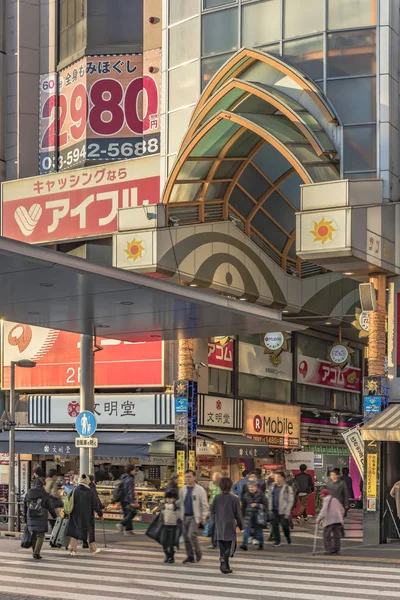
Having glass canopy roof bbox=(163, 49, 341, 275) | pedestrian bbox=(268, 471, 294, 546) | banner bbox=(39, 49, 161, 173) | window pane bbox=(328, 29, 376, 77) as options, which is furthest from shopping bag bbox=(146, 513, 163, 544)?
banner bbox=(39, 49, 161, 173)

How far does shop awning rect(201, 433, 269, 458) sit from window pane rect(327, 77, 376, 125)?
11.0 m

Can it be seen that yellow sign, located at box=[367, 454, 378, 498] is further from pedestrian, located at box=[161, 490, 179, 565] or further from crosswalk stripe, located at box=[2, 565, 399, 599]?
crosswalk stripe, located at box=[2, 565, 399, 599]

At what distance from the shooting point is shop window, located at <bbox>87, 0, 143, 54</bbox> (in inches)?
1475

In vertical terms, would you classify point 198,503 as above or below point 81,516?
above

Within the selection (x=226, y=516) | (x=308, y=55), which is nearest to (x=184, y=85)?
(x=308, y=55)

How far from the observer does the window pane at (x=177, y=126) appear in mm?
31078

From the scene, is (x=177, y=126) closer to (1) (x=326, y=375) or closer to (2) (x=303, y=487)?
(2) (x=303, y=487)

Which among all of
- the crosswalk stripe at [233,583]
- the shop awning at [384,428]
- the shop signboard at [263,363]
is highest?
the shop signboard at [263,363]

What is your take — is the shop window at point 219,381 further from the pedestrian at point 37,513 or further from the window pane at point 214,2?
the pedestrian at point 37,513

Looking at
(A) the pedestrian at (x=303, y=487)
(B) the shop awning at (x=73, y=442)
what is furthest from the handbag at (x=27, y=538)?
(A) the pedestrian at (x=303, y=487)

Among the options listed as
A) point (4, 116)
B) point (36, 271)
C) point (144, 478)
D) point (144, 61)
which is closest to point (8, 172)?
point (4, 116)

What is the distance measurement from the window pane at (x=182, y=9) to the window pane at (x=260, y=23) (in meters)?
1.87

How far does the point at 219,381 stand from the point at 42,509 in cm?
1583

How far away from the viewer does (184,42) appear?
3108 centimetres
